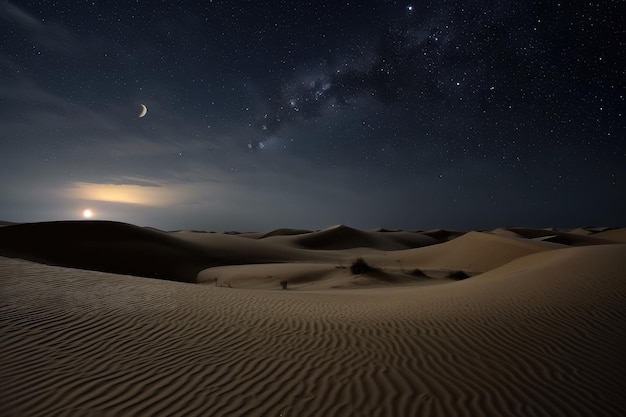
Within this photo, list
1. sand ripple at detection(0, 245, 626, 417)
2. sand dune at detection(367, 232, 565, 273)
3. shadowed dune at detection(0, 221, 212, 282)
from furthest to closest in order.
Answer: sand dune at detection(367, 232, 565, 273), shadowed dune at detection(0, 221, 212, 282), sand ripple at detection(0, 245, 626, 417)

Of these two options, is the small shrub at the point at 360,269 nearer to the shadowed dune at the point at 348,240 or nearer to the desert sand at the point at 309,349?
the desert sand at the point at 309,349

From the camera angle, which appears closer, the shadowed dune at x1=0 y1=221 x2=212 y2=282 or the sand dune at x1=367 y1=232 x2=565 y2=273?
the shadowed dune at x1=0 y1=221 x2=212 y2=282

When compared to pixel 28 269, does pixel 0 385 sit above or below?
below

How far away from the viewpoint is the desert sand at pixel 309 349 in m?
3.96

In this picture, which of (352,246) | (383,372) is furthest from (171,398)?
(352,246)

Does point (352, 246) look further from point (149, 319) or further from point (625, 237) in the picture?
point (149, 319)

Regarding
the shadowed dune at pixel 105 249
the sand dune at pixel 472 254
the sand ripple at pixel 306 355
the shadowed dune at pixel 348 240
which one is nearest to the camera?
the sand ripple at pixel 306 355

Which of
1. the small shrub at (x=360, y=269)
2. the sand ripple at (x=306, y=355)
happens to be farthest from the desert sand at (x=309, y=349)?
the small shrub at (x=360, y=269)

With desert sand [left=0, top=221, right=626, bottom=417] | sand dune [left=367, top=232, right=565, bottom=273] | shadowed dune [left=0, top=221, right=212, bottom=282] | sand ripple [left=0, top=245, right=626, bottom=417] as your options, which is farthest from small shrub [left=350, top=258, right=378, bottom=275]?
sand ripple [left=0, top=245, right=626, bottom=417]

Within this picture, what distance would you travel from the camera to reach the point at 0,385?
4.19 meters

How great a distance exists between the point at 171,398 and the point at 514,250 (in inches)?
1051

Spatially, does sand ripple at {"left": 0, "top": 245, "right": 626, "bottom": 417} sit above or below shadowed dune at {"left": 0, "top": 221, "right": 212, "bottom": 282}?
below

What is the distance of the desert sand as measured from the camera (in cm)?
396

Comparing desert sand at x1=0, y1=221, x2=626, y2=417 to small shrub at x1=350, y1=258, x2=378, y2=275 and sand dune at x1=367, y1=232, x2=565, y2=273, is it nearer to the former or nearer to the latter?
small shrub at x1=350, y1=258, x2=378, y2=275
